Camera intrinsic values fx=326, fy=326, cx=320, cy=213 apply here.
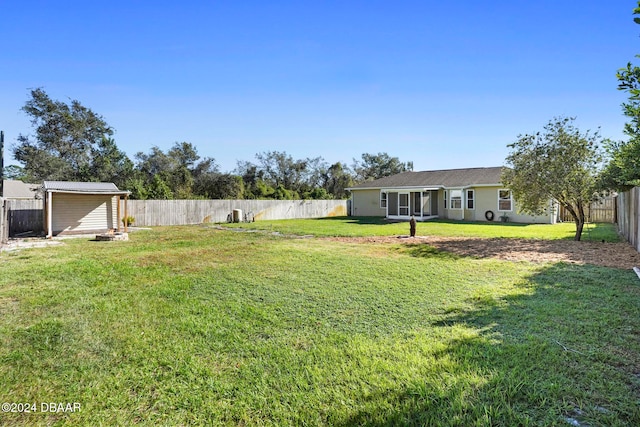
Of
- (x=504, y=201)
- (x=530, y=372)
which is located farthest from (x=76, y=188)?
(x=504, y=201)

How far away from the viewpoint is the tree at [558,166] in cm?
1041

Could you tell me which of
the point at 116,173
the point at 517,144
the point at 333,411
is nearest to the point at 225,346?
the point at 333,411

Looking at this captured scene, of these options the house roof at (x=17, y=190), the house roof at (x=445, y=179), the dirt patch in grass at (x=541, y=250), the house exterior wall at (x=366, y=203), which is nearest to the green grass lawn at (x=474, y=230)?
the dirt patch in grass at (x=541, y=250)

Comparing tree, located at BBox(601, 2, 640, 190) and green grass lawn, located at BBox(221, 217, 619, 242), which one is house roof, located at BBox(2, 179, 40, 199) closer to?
green grass lawn, located at BBox(221, 217, 619, 242)

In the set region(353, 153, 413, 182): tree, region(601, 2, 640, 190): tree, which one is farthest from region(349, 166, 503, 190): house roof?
region(353, 153, 413, 182): tree

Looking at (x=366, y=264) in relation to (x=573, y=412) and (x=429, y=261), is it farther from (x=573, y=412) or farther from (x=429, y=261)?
(x=573, y=412)

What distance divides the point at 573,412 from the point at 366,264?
5093mm

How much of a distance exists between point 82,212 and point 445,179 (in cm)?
2240

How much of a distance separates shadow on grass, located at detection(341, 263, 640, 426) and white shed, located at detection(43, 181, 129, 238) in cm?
1533

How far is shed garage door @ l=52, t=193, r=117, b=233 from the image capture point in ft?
46.9

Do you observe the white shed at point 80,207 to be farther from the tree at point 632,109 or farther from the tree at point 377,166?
the tree at point 377,166

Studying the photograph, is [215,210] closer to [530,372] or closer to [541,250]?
[541,250]

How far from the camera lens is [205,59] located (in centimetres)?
1289

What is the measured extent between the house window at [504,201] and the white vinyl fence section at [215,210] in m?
13.5
